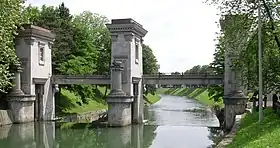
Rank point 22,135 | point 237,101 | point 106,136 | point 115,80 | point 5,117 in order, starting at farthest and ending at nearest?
point 5,117 < point 115,80 < point 237,101 < point 106,136 < point 22,135

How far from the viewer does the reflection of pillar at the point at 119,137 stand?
85.9ft

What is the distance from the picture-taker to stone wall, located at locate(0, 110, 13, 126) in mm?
33569

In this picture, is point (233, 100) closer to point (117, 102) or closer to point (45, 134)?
point (117, 102)

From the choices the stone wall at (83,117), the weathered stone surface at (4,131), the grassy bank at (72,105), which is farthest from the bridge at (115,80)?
the grassy bank at (72,105)

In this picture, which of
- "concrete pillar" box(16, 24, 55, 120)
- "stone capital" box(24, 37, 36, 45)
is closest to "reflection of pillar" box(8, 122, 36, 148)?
"concrete pillar" box(16, 24, 55, 120)

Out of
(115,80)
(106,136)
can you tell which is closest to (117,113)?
(115,80)

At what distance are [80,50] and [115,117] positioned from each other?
16634mm

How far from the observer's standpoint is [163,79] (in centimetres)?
3738

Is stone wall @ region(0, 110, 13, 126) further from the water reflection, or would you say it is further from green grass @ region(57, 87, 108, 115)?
green grass @ region(57, 87, 108, 115)

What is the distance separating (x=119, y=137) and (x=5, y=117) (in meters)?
11.3

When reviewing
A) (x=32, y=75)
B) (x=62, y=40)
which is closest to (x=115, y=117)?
(x=32, y=75)

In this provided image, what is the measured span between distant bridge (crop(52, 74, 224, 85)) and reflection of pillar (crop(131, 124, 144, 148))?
4428 millimetres

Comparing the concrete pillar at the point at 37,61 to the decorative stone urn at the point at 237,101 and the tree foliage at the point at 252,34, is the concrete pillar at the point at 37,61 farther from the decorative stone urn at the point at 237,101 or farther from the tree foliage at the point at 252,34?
the tree foliage at the point at 252,34

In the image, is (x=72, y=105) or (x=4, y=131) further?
(x=72, y=105)
